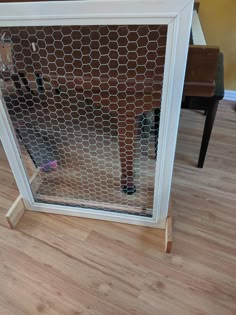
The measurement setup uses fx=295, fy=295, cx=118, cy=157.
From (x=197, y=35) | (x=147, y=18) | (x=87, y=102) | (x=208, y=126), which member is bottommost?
(x=208, y=126)

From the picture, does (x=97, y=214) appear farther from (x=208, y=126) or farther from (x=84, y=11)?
(x=84, y=11)

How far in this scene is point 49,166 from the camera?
1.51m

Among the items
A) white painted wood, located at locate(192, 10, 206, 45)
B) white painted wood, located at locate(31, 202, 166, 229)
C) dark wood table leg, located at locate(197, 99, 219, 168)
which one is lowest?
white painted wood, located at locate(31, 202, 166, 229)

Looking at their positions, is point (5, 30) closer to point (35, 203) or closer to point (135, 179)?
point (35, 203)

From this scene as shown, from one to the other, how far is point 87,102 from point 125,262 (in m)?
0.73

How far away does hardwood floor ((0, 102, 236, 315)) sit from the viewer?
1071mm

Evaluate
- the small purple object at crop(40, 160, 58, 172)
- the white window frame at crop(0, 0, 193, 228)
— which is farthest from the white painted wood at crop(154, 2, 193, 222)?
the small purple object at crop(40, 160, 58, 172)

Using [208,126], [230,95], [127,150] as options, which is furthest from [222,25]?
[127,150]

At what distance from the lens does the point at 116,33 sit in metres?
0.86

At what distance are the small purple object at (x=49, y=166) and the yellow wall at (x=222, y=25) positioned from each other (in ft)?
4.17

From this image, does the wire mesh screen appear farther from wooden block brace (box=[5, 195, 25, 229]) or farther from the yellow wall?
the yellow wall

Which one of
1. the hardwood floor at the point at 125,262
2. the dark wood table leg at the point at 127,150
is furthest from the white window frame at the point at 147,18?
the hardwood floor at the point at 125,262

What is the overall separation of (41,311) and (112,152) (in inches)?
32.1

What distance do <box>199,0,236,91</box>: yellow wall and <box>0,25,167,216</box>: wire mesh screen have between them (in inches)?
32.4
